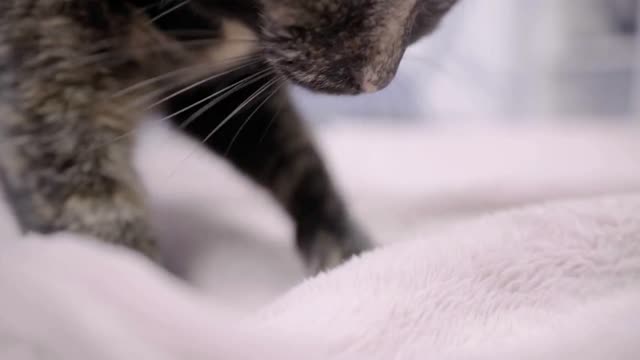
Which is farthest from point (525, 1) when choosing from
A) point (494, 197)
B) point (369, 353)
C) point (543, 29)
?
point (369, 353)

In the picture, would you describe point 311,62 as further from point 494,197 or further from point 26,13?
point 494,197

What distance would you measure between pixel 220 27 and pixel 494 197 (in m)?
0.48

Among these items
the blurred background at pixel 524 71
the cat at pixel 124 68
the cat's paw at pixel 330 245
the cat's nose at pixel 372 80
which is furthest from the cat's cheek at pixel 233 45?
the blurred background at pixel 524 71

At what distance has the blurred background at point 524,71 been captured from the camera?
1.88 metres

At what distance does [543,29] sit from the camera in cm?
193

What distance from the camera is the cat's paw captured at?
876 mm

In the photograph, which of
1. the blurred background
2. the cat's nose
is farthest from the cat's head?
the blurred background

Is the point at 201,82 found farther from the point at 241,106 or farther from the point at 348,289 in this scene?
the point at 348,289

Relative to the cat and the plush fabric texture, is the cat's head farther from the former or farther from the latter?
the plush fabric texture

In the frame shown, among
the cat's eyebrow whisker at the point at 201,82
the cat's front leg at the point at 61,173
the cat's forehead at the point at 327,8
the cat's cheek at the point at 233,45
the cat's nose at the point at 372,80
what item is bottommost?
the cat's front leg at the point at 61,173

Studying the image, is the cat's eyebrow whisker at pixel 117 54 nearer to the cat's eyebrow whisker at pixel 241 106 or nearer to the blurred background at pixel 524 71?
the cat's eyebrow whisker at pixel 241 106

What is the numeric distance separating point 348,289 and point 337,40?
201 millimetres

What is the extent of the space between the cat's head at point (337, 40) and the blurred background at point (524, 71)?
1128mm

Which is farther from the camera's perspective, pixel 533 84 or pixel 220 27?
pixel 533 84
